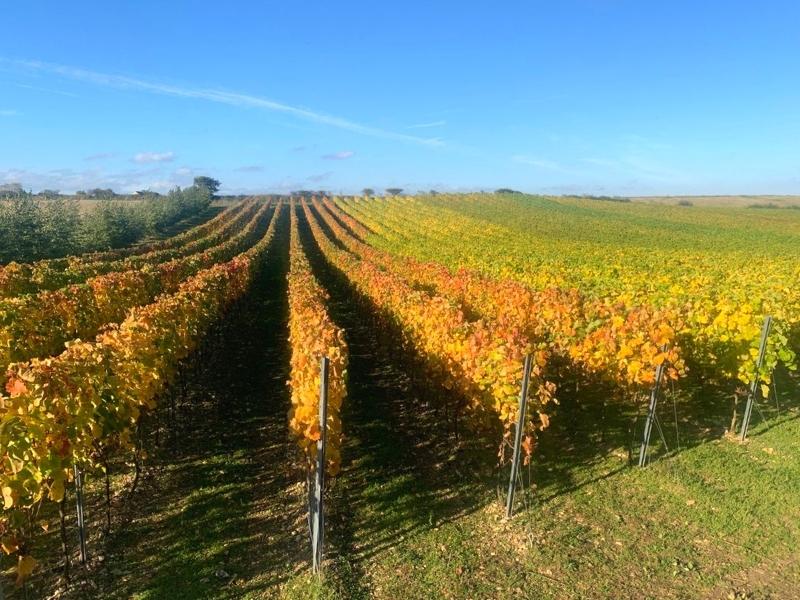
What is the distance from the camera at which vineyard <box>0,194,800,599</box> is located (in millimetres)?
5547

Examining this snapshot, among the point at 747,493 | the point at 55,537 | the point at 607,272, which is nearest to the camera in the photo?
the point at 55,537

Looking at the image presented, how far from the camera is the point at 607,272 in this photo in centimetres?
1783

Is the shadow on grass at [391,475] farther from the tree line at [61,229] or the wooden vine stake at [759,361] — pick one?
the tree line at [61,229]

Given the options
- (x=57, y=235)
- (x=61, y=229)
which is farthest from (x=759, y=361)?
(x=61, y=229)

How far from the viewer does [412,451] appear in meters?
8.70

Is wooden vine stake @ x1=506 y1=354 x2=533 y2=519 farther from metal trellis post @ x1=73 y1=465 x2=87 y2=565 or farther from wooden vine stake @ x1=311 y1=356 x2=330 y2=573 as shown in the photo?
metal trellis post @ x1=73 y1=465 x2=87 y2=565

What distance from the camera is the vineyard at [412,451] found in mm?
5547

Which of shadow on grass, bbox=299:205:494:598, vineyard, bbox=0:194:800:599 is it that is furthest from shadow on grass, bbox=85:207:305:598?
shadow on grass, bbox=299:205:494:598

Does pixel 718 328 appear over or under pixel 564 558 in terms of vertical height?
over

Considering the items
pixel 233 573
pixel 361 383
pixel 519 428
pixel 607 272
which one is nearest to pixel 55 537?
pixel 233 573

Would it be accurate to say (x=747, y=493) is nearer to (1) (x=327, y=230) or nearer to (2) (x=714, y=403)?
(2) (x=714, y=403)

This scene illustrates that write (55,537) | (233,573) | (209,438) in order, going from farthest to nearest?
(209,438) < (55,537) < (233,573)

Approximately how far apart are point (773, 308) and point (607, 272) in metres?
7.87

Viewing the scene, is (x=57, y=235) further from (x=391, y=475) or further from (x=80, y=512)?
(x=391, y=475)
